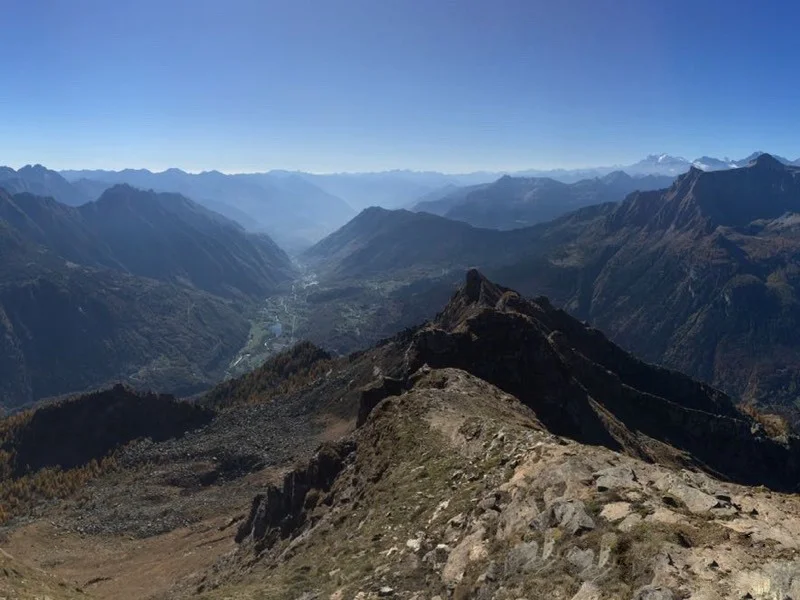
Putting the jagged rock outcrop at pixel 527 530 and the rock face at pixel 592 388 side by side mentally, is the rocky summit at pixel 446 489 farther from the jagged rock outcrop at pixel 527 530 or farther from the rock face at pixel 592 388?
the rock face at pixel 592 388

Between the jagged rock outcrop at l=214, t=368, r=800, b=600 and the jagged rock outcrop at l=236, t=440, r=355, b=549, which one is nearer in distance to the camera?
the jagged rock outcrop at l=214, t=368, r=800, b=600

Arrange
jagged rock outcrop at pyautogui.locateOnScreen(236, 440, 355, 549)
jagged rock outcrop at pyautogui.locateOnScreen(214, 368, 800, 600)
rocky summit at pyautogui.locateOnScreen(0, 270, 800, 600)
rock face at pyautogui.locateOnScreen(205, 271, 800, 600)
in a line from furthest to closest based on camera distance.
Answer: jagged rock outcrop at pyautogui.locateOnScreen(236, 440, 355, 549)
rocky summit at pyautogui.locateOnScreen(0, 270, 800, 600)
rock face at pyautogui.locateOnScreen(205, 271, 800, 600)
jagged rock outcrop at pyautogui.locateOnScreen(214, 368, 800, 600)

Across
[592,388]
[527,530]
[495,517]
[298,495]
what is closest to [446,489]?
[495,517]

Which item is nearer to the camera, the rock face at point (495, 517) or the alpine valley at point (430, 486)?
the rock face at point (495, 517)

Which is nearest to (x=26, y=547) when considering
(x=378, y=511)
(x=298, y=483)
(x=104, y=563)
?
(x=104, y=563)

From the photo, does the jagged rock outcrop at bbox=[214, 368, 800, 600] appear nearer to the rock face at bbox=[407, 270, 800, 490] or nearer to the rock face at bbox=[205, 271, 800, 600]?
the rock face at bbox=[205, 271, 800, 600]

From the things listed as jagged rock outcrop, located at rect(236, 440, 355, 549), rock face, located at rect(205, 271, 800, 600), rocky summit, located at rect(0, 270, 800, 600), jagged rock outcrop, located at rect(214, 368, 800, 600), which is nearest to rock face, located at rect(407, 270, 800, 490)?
rocky summit, located at rect(0, 270, 800, 600)

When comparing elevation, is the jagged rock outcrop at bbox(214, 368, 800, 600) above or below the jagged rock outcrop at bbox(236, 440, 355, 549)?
above

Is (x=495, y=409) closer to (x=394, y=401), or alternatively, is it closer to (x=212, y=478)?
(x=394, y=401)

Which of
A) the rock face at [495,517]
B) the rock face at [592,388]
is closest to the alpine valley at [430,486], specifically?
the rock face at [495,517]

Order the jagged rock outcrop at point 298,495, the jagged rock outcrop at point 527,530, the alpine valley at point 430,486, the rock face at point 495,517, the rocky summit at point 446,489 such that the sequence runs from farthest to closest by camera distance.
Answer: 1. the jagged rock outcrop at point 298,495
2. the alpine valley at point 430,486
3. the rocky summit at point 446,489
4. the rock face at point 495,517
5. the jagged rock outcrop at point 527,530
